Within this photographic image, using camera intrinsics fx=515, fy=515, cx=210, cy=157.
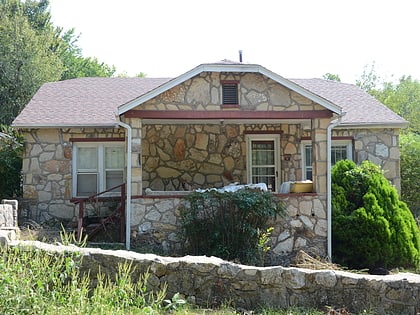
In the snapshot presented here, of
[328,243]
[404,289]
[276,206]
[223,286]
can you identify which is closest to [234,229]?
[276,206]

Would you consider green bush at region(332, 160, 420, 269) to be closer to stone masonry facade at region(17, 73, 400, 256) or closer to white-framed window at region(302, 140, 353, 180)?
stone masonry facade at region(17, 73, 400, 256)

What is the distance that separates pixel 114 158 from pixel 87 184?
39.7 inches

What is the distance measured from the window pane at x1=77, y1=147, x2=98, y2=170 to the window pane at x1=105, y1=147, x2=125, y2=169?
321 millimetres

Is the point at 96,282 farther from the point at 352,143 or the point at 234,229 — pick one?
the point at 352,143

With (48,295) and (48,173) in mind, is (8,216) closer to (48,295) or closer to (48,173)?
(48,173)

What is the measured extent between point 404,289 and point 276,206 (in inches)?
164

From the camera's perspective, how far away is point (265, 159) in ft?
49.0

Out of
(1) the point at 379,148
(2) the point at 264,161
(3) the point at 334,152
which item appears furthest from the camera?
(2) the point at 264,161

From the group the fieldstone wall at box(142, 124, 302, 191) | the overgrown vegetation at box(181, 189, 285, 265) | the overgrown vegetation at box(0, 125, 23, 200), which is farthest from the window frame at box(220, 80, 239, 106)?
the overgrown vegetation at box(0, 125, 23, 200)

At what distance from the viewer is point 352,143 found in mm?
14422

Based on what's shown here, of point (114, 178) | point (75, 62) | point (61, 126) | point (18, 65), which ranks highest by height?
point (75, 62)

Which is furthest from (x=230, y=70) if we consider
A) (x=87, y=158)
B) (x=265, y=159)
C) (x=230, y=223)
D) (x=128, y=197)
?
(x=87, y=158)

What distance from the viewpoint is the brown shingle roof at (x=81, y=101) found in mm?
13656

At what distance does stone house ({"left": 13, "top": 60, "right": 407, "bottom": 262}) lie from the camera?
36.1 feet
